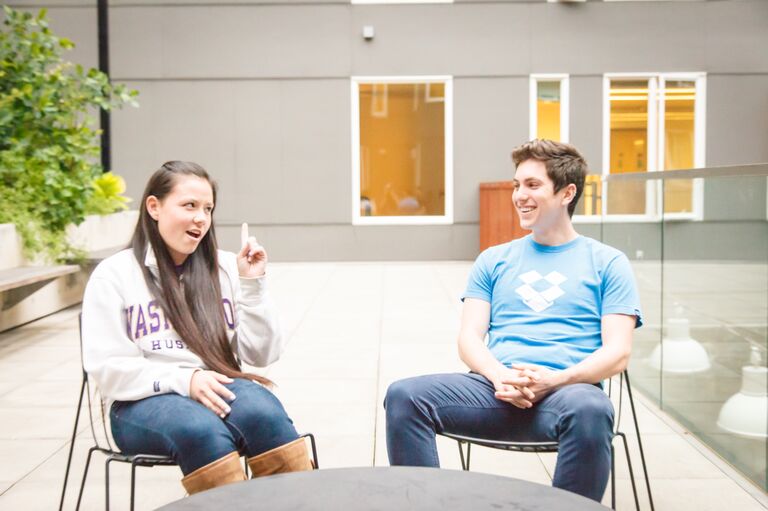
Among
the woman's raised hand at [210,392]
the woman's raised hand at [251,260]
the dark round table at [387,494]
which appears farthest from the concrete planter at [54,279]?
the dark round table at [387,494]

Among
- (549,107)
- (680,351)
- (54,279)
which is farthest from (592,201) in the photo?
(549,107)

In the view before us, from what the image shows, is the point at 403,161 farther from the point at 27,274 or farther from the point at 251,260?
the point at 251,260

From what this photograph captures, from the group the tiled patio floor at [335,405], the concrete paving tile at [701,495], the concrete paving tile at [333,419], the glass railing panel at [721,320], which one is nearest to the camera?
the concrete paving tile at [701,495]

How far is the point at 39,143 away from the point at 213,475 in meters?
6.97

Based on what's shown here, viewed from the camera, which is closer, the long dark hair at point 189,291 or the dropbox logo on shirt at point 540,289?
the long dark hair at point 189,291

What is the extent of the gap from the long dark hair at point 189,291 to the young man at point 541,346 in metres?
0.56

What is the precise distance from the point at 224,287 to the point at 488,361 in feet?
2.96

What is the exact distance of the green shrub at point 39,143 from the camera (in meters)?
7.86

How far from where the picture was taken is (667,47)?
13195 millimetres

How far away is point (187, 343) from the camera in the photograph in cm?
264

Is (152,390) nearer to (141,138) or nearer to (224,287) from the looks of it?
(224,287)

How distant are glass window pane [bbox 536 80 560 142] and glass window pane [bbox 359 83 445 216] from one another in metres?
1.48

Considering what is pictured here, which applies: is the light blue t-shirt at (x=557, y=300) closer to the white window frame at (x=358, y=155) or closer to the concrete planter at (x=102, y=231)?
the concrete planter at (x=102, y=231)

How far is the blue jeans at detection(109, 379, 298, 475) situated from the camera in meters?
2.35
